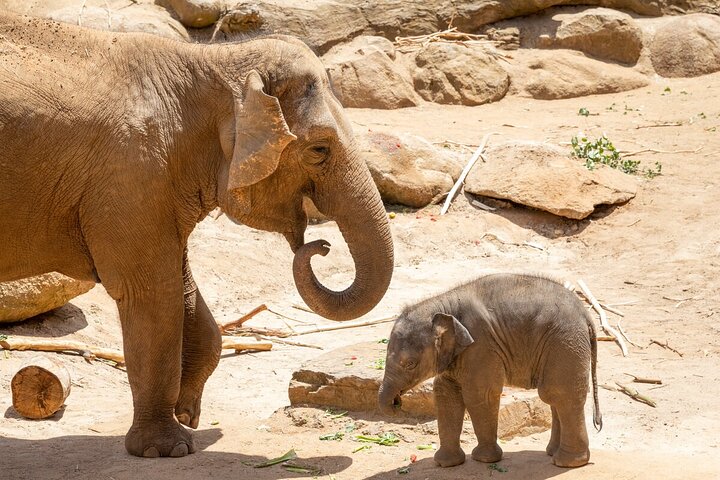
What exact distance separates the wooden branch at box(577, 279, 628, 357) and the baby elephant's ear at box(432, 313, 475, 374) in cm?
358

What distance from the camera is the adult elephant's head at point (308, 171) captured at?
5.65 m

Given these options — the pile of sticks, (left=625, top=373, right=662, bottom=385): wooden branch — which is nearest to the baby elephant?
(left=625, top=373, right=662, bottom=385): wooden branch

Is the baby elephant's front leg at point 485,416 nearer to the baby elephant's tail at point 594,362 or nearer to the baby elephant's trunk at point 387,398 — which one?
the baby elephant's trunk at point 387,398

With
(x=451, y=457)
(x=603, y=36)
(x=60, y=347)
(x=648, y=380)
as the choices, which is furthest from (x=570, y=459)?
(x=603, y=36)

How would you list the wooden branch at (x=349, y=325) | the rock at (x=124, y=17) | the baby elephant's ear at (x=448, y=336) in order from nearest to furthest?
the baby elephant's ear at (x=448, y=336) < the wooden branch at (x=349, y=325) < the rock at (x=124, y=17)

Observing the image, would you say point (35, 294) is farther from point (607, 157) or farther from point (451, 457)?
point (607, 157)

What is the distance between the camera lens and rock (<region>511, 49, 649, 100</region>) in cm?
1772

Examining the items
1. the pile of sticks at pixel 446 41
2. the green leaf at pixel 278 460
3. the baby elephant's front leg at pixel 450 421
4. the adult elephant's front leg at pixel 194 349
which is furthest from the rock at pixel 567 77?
the baby elephant's front leg at pixel 450 421

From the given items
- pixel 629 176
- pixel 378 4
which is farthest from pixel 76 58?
pixel 378 4

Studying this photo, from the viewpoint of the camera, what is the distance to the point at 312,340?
959cm

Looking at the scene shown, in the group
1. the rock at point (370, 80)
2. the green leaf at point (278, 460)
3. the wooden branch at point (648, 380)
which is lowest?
the green leaf at point (278, 460)

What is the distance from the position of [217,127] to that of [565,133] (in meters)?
9.90

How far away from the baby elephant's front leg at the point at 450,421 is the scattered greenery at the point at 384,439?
65 cm

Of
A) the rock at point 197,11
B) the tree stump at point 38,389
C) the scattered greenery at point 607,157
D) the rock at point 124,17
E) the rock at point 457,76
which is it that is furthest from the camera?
the rock at point 457,76
